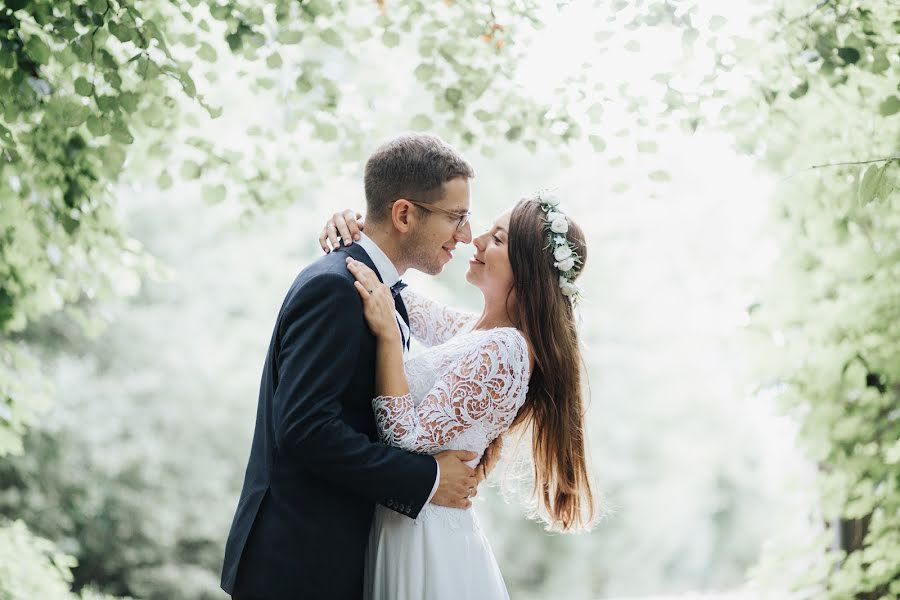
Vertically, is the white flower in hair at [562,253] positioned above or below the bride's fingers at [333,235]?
below

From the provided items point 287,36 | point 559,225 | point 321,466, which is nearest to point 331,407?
point 321,466

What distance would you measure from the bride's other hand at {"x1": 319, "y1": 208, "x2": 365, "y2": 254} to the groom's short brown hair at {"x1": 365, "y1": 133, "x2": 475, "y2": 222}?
0.26ft

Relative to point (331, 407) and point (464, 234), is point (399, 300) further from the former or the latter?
point (331, 407)

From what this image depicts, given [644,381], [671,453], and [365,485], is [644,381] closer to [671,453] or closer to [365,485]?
[671,453]

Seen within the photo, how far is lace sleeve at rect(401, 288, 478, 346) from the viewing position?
9.98 feet

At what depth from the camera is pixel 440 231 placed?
2.55 metres

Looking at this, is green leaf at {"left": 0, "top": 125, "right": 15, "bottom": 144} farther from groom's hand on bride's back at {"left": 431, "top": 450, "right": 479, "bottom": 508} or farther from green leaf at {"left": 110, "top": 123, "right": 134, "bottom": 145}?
groom's hand on bride's back at {"left": 431, "top": 450, "right": 479, "bottom": 508}

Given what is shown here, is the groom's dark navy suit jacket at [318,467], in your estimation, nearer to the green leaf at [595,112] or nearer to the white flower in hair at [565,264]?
the white flower in hair at [565,264]

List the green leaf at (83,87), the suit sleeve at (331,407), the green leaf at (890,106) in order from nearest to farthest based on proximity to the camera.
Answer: the suit sleeve at (331,407) < the green leaf at (890,106) < the green leaf at (83,87)

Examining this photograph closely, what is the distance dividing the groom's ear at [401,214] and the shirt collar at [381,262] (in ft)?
0.28

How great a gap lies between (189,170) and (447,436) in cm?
201

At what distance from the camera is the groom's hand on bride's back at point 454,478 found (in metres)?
2.41

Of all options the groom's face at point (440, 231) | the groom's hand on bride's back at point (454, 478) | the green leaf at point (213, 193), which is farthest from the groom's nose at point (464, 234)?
the green leaf at point (213, 193)

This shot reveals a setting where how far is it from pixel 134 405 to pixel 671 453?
6.53 metres
